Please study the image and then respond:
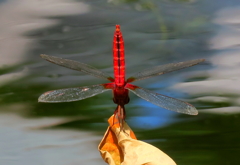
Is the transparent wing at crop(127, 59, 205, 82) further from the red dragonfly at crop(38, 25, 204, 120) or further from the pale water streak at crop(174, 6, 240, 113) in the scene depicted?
the pale water streak at crop(174, 6, 240, 113)

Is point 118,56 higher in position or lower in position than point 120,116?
higher

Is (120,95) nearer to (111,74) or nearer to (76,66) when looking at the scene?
(76,66)

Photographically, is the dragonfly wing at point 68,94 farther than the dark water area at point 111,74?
No

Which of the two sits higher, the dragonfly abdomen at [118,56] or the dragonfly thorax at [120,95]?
the dragonfly abdomen at [118,56]

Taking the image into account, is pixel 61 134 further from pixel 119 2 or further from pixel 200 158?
pixel 119 2

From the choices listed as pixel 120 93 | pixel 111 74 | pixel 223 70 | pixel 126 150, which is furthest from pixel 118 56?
pixel 223 70

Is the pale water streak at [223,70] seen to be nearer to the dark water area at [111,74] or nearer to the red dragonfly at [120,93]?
the dark water area at [111,74]

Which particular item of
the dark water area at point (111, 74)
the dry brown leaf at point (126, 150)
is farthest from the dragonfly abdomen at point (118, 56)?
the dark water area at point (111, 74)
